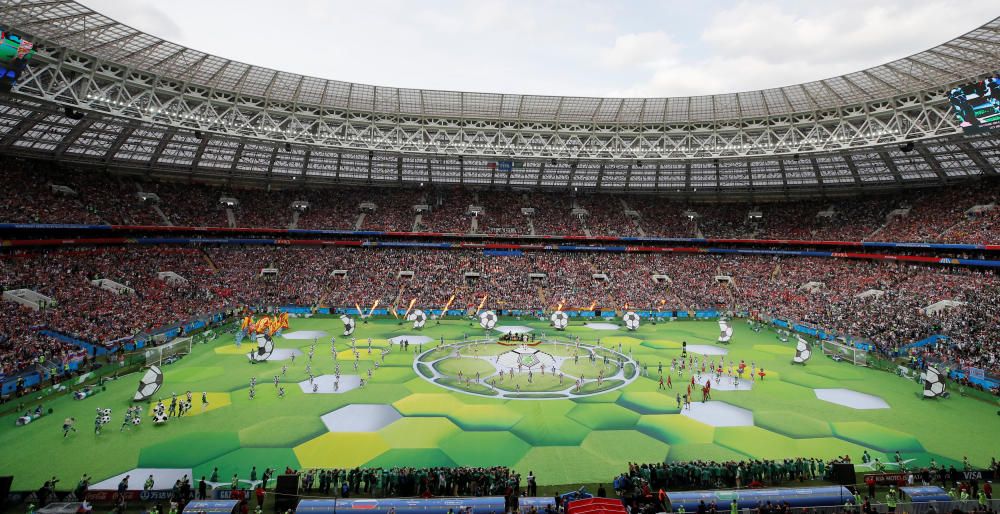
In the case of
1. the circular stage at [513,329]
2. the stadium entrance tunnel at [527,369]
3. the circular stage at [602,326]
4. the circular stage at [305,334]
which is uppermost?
the circular stage at [602,326]

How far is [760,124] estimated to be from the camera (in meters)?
52.0

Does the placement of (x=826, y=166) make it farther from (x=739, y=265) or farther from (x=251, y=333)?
(x=251, y=333)

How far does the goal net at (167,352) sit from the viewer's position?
1428 inches

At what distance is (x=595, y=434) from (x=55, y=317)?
138ft

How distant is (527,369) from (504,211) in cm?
4114

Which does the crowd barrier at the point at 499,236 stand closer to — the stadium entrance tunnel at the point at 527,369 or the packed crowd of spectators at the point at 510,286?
the packed crowd of spectators at the point at 510,286

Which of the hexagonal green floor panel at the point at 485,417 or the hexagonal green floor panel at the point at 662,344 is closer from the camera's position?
the hexagonal green floor panel at the point at 485,417

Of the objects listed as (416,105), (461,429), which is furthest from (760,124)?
(461,429)

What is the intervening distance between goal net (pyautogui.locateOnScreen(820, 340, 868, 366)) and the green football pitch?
1.57 m

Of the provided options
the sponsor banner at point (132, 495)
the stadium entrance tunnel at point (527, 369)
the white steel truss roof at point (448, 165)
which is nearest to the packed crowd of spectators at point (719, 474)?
the stadium entrance tunnel at point (527, 369)

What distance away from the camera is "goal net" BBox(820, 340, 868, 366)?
38.9 metres

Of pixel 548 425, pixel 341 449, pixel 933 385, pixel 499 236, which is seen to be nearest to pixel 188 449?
pixel 341 449

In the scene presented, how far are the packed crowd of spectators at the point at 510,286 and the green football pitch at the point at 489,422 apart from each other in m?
8.95

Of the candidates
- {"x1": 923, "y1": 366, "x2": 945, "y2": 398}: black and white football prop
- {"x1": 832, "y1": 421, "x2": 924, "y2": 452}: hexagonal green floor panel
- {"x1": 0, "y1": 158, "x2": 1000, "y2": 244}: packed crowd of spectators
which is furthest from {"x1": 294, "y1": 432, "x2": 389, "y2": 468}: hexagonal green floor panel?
{"x1": 0, "y1": 158, "x2": 1000, "y2": 244}: packed crowd of spectators
